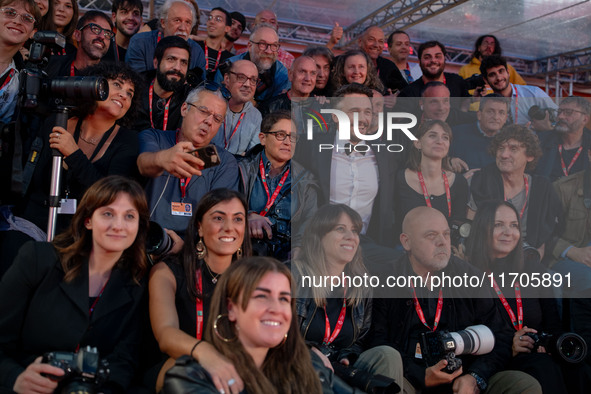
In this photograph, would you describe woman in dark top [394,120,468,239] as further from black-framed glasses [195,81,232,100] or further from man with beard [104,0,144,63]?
man with beard [104,0,144,63]

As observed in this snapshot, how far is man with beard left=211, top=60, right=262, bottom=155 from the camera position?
378 cm

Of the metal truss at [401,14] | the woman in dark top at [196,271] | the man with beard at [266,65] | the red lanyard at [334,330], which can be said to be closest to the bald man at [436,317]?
the red lanyard at [334,330]

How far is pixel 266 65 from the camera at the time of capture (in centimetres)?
440

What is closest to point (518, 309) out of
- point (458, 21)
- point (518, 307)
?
point (518, 307)

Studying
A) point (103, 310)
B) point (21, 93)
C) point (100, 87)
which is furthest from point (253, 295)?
point (21, 93)

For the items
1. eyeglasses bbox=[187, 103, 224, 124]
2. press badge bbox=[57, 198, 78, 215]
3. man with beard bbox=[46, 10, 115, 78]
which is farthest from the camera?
man with beard bbox=[46, 10, 115, 78]

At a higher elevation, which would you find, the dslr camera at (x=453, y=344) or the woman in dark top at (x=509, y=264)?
the woman in dark top at (x=509, y=264)

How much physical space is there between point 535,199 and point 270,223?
1657 millimetres

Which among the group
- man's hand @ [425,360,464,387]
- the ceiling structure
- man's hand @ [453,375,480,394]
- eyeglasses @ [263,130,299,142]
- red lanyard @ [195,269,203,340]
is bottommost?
man's hand @ [453,375,480,394]

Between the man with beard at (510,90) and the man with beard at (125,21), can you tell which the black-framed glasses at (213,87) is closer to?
the man with beard at (125,21)

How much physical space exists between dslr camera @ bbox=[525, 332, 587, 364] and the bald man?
20 centimetres

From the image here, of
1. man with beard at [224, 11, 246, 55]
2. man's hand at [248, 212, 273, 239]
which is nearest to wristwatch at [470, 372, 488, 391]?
man's hand at [248, 212, 273, 239]

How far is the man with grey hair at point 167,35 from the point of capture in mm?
4070

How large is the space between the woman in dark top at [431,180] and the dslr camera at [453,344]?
729mm
